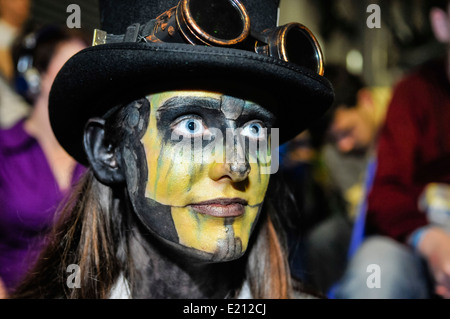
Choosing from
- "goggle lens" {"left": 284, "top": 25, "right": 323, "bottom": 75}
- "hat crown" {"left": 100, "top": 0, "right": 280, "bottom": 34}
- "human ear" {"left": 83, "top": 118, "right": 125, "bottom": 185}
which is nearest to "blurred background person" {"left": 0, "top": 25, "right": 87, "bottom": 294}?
"human ear" {"left": 83, "top": 118, "right": 125, "bottom": 185}

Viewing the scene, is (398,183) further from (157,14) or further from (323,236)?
(157,14)

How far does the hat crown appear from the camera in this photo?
62.5 inches

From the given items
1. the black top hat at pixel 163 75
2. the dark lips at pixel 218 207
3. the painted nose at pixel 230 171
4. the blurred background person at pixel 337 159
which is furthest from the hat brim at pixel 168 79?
the blurred background person at pixel 337 159

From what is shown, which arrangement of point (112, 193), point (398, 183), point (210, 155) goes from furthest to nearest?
point (398, 183)
point (112, 193)
point (210, 155)

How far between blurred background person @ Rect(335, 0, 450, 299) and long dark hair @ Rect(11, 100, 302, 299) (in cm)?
55

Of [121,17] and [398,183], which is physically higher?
[121,17]

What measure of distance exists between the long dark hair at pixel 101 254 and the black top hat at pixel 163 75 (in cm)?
15

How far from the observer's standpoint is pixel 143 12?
5.22 ft

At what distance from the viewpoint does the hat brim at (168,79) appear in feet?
4.55

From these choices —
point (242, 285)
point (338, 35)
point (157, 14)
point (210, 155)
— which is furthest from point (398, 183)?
point (338, 35)

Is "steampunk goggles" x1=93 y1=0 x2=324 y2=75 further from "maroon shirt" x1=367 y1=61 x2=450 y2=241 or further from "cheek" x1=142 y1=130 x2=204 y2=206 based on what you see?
"maroon shirt" x1=367 y1=61 x2=450 y2=241

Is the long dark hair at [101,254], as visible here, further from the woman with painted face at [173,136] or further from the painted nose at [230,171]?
the painted nose at [230,171]

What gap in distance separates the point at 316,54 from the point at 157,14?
55 cm

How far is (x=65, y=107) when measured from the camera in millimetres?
1649
